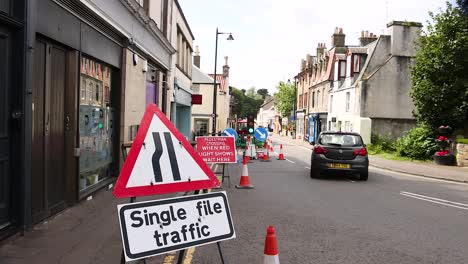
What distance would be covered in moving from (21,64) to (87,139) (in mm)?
3442

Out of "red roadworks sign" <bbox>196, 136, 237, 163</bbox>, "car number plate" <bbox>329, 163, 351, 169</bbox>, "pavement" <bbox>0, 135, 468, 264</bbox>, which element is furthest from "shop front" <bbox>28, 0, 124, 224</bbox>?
"car number plate" <bbox>329, 163, 351, 169</bbox>

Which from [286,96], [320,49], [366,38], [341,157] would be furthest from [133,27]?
A: [286,96]

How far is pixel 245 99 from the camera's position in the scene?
5768 inches

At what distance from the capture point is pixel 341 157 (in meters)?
14.0

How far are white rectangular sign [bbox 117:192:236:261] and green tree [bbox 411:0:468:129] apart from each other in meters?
21.3

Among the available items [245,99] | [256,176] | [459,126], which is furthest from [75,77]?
[245,99]

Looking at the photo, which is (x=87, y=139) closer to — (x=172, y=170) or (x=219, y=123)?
(x=172, y=170)

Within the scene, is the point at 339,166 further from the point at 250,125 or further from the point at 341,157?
the point at 250,125

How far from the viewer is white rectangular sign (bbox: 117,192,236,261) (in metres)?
3.49

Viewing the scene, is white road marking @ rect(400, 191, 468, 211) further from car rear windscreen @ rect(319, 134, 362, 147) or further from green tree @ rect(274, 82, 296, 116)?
green tree @ rect(274, 82, 296, 116)

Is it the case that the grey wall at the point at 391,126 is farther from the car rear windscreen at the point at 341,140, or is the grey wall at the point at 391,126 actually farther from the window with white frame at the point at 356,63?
the car rear windscreen at the point at 341,140

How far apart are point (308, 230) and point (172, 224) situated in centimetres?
368

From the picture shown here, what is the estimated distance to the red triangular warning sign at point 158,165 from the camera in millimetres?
3873

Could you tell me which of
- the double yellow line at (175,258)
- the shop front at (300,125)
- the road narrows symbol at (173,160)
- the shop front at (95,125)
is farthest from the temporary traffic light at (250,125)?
the shop front at (300,125)
